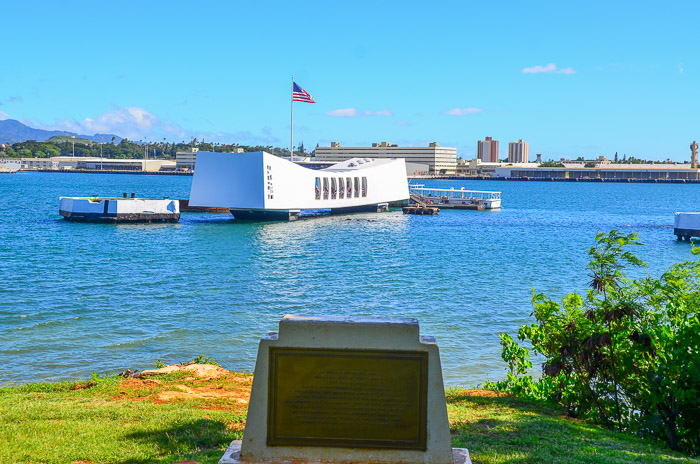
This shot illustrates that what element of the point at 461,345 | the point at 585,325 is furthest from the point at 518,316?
the point at 585,325

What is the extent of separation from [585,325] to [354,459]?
14.4ft

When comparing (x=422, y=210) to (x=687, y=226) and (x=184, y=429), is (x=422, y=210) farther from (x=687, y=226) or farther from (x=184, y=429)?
(x=184, y=429)

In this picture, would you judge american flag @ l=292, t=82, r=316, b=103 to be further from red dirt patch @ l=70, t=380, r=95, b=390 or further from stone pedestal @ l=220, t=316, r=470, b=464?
stone pedestal @ l=220, t=316, r=470, b=464

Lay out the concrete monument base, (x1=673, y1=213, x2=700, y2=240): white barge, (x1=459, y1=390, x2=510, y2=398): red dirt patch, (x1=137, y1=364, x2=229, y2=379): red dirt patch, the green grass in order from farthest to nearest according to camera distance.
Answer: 1. (x1=673, y1=213, x2=700, y2=240): white barge
2. (x1=137, y1=364, x2=229, y2=379): red dirt patch
3. (x1=459, y1=390, x2=510, y2=398): red dirt patch
4. the green grass
5. the concrete monument base

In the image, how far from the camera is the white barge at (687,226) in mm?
51031

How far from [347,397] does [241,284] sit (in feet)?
71.8

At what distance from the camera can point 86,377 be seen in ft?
44.9

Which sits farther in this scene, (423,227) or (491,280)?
(423,227)

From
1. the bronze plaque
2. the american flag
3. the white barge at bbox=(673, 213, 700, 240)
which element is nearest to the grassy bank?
the bronze plaque

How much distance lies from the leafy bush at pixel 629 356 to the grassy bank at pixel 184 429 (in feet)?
1.36

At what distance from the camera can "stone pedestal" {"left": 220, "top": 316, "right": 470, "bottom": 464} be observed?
19.5ft

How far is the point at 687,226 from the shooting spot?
5141 centimetres

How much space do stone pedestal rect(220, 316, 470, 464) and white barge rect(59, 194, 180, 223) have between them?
5266 centimetres

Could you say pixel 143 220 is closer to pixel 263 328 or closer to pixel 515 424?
pixel 263 328
